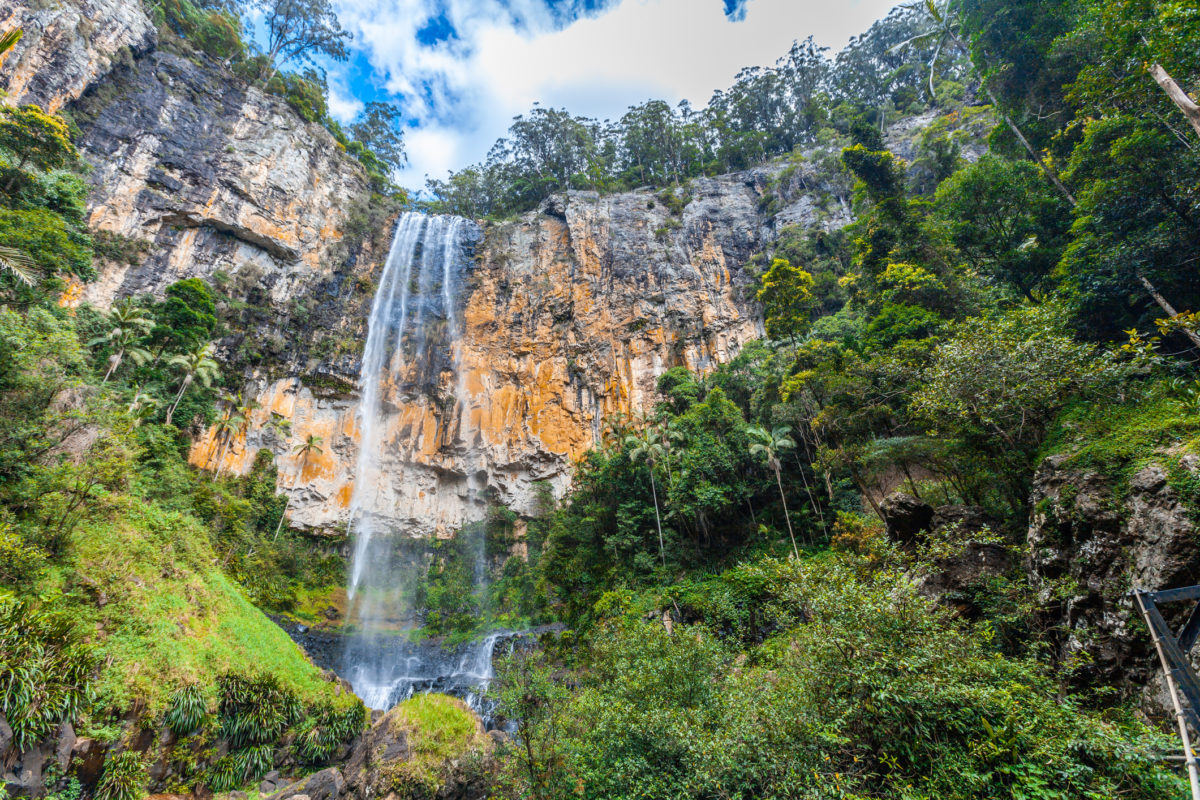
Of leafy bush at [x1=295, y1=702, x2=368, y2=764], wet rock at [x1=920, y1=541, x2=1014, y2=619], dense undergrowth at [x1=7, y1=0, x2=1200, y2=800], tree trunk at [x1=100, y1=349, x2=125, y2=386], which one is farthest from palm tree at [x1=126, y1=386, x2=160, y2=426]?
wet rock at [x1=920, y1=541, x2=1014, y2=619]

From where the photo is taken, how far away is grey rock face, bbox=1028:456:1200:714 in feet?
20.7

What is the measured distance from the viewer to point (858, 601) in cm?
702

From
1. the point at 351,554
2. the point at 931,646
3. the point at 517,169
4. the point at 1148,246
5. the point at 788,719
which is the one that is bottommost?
the point at 788,719

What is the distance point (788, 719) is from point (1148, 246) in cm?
1259

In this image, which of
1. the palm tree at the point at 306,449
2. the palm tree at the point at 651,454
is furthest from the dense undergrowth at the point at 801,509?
the palm tree at the point at 306,449

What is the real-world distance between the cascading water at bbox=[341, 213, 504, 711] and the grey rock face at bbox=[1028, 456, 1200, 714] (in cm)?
1808

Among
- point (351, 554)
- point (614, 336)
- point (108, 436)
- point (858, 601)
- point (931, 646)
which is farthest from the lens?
point (614, 336)

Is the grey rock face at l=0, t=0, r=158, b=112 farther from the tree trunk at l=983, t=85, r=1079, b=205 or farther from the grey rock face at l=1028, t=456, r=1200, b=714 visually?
the tree trunk at l=983, t=85, r=1079, b=205

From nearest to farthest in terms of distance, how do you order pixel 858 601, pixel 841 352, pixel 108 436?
pixel 858 601 < pixel 108 436 < pixel 841 352

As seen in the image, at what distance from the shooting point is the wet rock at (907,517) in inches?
470

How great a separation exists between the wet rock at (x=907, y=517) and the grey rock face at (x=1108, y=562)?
3.27 m

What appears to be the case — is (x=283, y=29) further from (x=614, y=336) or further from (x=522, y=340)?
(x=614, y=336)

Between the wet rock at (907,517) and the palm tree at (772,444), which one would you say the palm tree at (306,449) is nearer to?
the palm tree at (772,444)

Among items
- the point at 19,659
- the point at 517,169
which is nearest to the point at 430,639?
the point at 19,659
